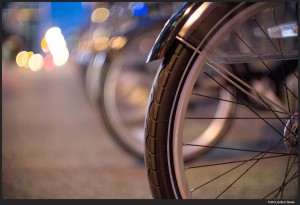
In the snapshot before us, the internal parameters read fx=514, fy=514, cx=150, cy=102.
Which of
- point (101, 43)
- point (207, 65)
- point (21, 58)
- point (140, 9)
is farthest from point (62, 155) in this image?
point (21, 58)

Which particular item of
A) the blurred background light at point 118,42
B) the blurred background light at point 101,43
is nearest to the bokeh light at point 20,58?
the blurred background light at point 101,43

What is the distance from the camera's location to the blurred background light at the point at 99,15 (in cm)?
453

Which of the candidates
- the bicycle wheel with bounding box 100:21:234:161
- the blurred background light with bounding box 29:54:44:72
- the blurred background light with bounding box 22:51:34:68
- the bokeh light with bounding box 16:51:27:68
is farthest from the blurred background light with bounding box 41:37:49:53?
the bicycle wheel with bounding box 100:21:234:161

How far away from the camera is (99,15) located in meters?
4.71

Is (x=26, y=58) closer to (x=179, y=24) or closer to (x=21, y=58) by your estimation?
(x=21, y=58)

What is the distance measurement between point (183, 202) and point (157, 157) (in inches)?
9.6

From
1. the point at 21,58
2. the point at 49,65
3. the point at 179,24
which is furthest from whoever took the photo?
the point at 21,58

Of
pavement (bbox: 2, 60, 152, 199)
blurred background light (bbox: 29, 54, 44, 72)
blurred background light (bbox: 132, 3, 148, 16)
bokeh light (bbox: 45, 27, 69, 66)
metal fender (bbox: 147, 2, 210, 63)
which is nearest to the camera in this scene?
metal fender (bbox: 147, 2, 210, 63)

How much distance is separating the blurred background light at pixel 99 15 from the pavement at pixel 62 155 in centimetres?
88

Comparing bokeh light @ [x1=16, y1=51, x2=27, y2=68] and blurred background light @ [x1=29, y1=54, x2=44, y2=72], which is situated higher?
bokeh light @ [x1=16, y1=51, x2=27, y2=68]

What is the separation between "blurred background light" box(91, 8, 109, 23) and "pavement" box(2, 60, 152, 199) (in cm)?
88

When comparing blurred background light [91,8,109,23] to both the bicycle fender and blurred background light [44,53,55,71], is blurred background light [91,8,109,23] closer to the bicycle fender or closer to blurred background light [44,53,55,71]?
the bicycle fender

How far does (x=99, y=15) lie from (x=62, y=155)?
1.39 m

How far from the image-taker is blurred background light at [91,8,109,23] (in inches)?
178
